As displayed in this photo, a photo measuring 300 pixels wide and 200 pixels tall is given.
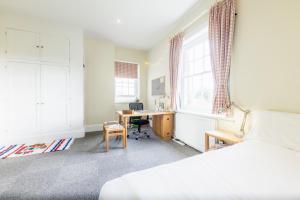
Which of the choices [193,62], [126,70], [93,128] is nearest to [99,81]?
[126,70]

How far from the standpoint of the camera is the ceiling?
2701mm

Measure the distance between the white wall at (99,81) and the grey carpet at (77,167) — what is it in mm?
1247

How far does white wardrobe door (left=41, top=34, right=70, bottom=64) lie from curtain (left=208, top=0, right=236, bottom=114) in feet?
11.4

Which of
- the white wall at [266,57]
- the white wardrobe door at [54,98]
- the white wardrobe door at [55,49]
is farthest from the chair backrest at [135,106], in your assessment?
the white wall at [266,57]

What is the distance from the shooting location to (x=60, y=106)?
350cm

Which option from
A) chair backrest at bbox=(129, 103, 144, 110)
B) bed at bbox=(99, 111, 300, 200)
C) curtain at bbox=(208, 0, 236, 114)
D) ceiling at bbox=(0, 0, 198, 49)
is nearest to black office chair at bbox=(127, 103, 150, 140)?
chair backrest at bbox=(129, 103, 144, 110)

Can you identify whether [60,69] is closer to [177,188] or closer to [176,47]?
[176,47]

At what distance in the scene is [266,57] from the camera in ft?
5.72

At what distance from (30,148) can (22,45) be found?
2374 mm

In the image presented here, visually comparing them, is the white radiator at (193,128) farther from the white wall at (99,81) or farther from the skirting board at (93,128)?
the skirting board at (93,128)

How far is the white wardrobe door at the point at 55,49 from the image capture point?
10.9 feet

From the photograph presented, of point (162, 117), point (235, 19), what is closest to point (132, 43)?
point (162, 117)

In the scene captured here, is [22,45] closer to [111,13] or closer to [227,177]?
[111,13]

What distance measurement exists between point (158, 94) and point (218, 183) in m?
3.74
